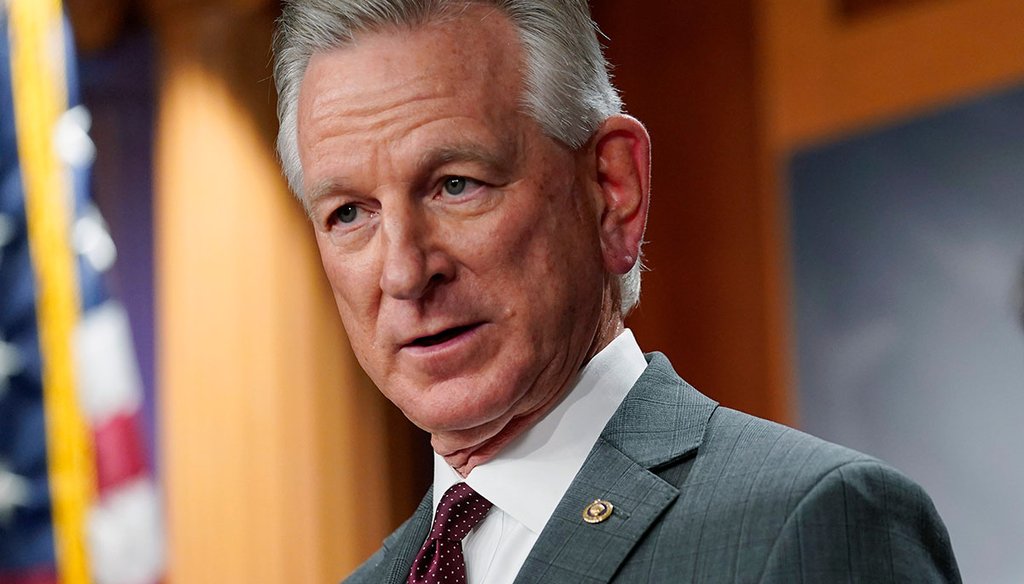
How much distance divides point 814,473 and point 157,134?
131 inches

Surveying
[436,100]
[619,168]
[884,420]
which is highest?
[436,100]

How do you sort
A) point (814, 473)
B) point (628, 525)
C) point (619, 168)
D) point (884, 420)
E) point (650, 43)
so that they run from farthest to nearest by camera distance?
point (650, 43), point (884, 420), point (619, 168), point (628, 525), point (814, 473)

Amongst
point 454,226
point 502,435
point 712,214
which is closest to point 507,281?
point 454,226

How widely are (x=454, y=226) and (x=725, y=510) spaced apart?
439mm

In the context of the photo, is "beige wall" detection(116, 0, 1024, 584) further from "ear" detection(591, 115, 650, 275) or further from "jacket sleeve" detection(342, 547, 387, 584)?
"ear" detection(591, 115, 650, 275)

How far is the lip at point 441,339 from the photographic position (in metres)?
1.57

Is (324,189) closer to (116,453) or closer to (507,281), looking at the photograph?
(507,281)

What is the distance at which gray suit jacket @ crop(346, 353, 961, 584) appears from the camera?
131cm

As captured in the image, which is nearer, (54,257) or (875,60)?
(54,257)

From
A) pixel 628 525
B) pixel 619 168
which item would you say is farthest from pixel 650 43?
pixel 628 525

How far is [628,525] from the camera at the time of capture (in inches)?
57.8

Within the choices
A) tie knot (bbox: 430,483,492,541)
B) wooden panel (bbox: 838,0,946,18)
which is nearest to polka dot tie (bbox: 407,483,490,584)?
tie knot (bbox: 430,483,492,541)

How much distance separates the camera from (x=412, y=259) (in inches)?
60.7

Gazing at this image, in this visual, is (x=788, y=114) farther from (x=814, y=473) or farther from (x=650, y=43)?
(x=814, y=473)
